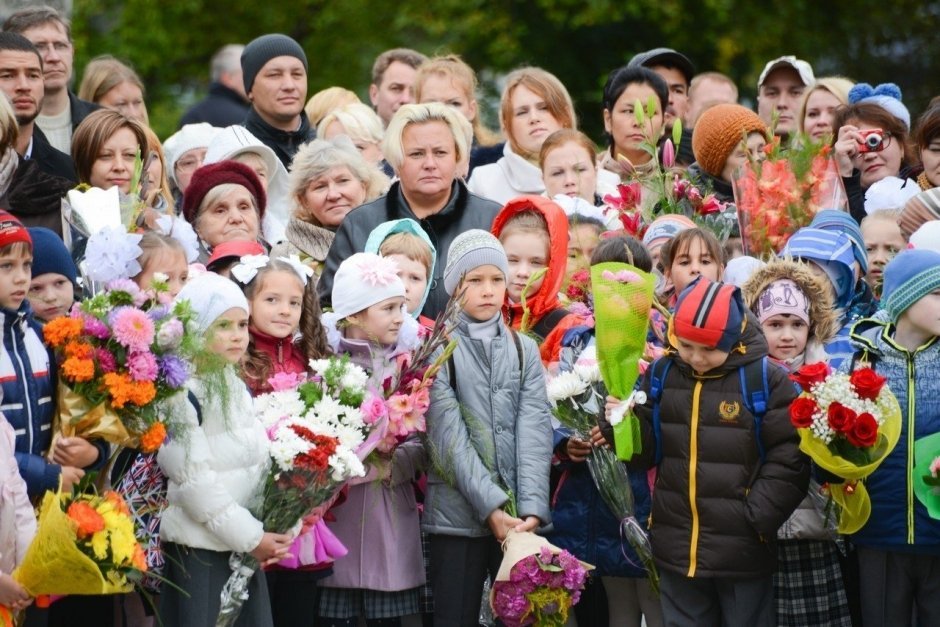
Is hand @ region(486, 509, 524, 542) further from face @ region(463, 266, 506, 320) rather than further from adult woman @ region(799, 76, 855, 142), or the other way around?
adult woman @ region(799, 76, 855, 142)

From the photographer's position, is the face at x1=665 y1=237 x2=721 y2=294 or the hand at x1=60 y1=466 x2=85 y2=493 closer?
the hand at x1=60 y1=466 x2=85 y2=493

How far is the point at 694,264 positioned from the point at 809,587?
1604mm

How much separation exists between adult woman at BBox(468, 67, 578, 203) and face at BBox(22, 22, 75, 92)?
2.53 meters

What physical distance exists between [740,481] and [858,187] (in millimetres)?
2743

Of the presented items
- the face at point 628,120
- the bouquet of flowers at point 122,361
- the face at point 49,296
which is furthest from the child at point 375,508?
the face at point 628,120

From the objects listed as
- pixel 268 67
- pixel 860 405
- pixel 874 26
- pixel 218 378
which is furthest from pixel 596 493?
pixel 874 26

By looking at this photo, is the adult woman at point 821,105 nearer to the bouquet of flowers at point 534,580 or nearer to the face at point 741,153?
the face at point 741,153

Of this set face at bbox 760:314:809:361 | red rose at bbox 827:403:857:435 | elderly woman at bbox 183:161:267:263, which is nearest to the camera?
red rose at bbox 827:403:857:435

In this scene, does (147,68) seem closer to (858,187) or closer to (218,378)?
(858,187)

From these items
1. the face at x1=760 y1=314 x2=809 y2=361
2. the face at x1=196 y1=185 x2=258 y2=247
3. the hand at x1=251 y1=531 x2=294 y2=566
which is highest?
the face at x1=196 y1=185 x2=258 y2=247

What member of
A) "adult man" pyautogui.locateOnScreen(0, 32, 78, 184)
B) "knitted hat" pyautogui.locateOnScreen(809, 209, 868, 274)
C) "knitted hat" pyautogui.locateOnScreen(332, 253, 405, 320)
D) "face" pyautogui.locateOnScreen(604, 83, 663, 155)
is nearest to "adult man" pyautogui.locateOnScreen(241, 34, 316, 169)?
"adult man" pyautogui.locateOnScreen(0, 32, 78, 184)

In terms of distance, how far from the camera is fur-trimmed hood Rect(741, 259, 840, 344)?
725 centimetres

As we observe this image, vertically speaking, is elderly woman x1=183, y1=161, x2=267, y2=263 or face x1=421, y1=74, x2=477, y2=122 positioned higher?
face x1=421, y1=74, x2=477, y2=122

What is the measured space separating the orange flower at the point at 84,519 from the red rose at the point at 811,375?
9.38ft
